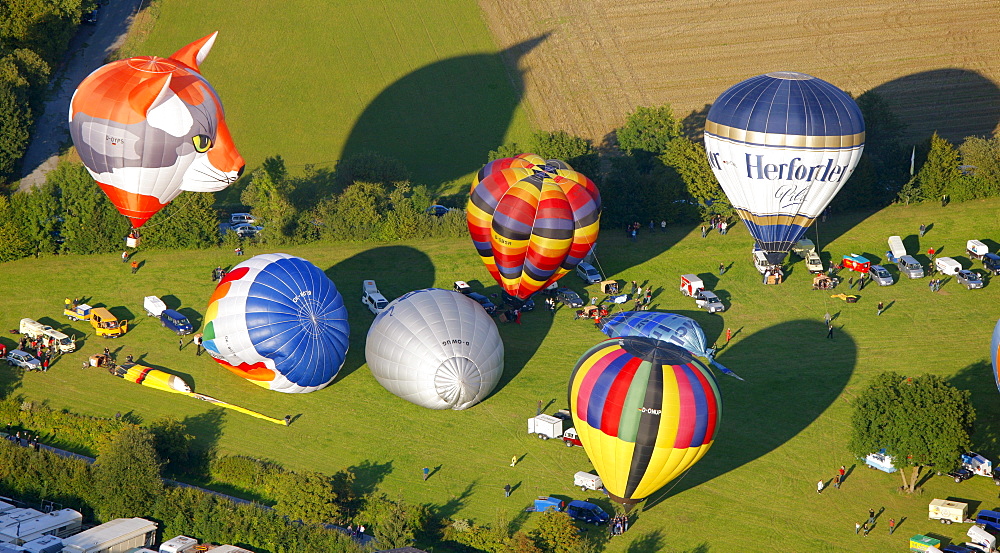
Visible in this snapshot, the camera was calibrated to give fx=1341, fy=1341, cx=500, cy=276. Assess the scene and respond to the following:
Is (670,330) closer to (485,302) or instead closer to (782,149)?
(485,302)

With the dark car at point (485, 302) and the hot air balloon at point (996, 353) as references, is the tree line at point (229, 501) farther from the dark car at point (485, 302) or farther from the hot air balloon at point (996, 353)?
the hot air balloon at point (996, 353)

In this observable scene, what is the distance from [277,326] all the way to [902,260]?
31088 mm

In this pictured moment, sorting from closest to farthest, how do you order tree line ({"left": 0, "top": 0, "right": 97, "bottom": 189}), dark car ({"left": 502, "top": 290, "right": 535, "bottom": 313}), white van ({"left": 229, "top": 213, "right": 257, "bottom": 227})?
1. dark car ({"left": 502, "top": 290, "right": 535, "bottom": 313})
2. white van ({"left": 229, "top": 213, "right": 257, "bottom": 227})
3. tree line ({"left": 0, "top": 0, "right": 97, "bottom": 189})

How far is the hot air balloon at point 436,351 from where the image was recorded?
53.2 metres

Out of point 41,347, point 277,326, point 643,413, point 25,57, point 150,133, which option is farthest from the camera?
point 25,57

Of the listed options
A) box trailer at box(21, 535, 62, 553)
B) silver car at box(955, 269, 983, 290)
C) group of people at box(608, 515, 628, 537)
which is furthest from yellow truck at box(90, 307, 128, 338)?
silver car at box(955, 269, 983, 290)

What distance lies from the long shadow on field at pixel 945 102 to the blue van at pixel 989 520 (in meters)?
35.1

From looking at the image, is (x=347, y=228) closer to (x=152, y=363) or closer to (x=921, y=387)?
(x=152, y=363)

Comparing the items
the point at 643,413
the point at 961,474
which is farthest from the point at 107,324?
the point at 961,474

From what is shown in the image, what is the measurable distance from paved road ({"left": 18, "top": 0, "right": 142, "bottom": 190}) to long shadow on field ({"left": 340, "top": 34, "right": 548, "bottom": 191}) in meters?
16.5

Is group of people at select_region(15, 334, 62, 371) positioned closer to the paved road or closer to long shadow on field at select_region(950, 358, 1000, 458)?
the paved road

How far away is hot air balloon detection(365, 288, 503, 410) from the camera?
53.2 metres

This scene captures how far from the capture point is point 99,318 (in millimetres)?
59688

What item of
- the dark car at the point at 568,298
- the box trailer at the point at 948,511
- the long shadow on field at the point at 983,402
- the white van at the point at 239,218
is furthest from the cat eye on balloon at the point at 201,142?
the long shadow on field at the point at 983,402
